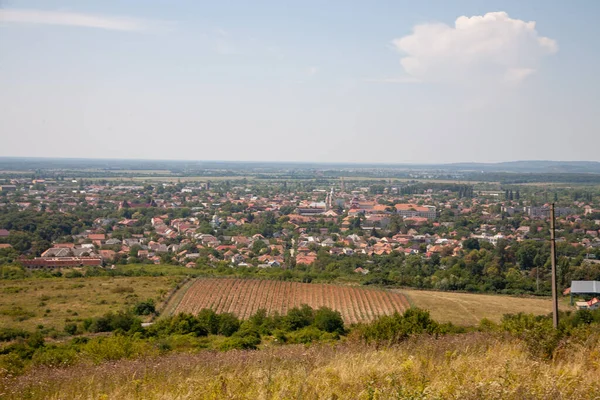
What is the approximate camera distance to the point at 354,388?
12.5 ft

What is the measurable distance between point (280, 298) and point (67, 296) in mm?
8725

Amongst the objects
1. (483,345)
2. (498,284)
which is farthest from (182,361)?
(498,284)

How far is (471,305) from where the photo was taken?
77.0 feet

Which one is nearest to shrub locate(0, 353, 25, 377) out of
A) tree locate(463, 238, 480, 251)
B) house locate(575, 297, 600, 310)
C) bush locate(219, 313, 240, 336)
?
bush locate(219, 313, 240, 336)

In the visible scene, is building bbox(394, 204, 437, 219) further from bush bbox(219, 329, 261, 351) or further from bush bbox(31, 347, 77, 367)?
bush bbox(31, 347, 77, 367)

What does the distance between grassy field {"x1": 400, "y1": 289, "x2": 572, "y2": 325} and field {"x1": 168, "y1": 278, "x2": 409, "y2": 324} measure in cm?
115

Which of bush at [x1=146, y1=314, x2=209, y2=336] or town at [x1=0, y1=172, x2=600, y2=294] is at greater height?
bush at [x1=146, y1=314, x2=209, y2=336]

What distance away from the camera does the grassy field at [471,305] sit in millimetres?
21047

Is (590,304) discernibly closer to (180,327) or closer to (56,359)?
(180,327)

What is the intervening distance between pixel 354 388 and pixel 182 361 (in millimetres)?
1780

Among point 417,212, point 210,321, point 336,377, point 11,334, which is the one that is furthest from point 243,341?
point 417,212

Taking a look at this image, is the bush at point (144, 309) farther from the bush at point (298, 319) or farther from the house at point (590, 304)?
the house at point (590, 304)

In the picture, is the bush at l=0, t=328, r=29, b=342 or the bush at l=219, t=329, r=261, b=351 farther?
the bush at l=0, t=328, r=29, b=342

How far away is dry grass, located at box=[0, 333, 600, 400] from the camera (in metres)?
3.64
